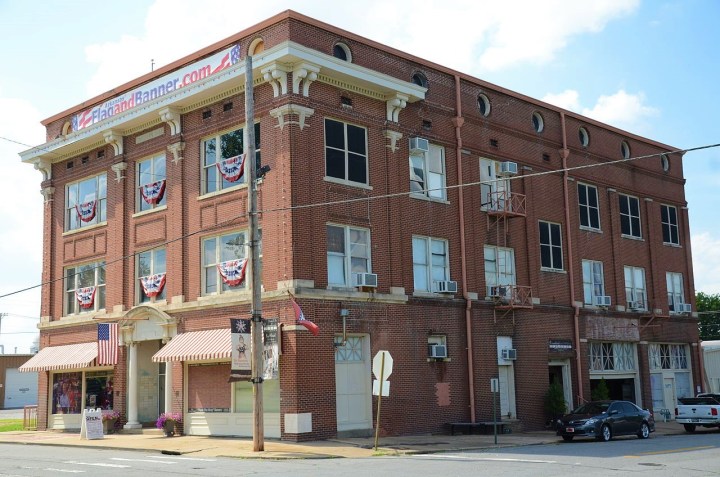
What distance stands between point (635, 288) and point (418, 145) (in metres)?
15.8

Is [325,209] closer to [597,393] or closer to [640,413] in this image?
[640,413]

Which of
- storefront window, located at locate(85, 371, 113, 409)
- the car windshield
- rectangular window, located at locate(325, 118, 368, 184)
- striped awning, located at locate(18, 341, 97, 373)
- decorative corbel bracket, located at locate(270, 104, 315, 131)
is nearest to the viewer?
decorative corbel bracket, located at locate(270, 104, 315, 131)

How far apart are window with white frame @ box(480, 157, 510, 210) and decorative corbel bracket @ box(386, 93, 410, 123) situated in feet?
→ 16.4

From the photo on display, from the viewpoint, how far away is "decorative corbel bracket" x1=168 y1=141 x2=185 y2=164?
3128cm

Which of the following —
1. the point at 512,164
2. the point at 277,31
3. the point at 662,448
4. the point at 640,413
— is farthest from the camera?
the point at 512,164

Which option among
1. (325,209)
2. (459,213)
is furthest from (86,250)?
(459,213)

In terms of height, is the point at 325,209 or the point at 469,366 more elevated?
the point at 325,209

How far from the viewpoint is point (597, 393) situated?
3675 centimetres

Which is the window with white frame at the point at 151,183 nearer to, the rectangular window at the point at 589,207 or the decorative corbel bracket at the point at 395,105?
the decorative corbel bracket at the point at 395,105

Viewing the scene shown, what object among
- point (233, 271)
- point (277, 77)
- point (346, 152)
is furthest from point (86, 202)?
point (346, 152)

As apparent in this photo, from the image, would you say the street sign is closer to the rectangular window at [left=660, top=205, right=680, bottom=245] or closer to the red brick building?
the red brick building

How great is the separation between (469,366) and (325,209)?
27.3ft

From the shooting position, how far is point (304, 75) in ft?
90.9

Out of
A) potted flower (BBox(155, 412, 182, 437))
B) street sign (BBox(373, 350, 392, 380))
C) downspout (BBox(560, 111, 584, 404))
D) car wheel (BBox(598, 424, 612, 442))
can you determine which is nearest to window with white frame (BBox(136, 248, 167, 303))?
potted flower (BBox(155, 412, 182, 437))
